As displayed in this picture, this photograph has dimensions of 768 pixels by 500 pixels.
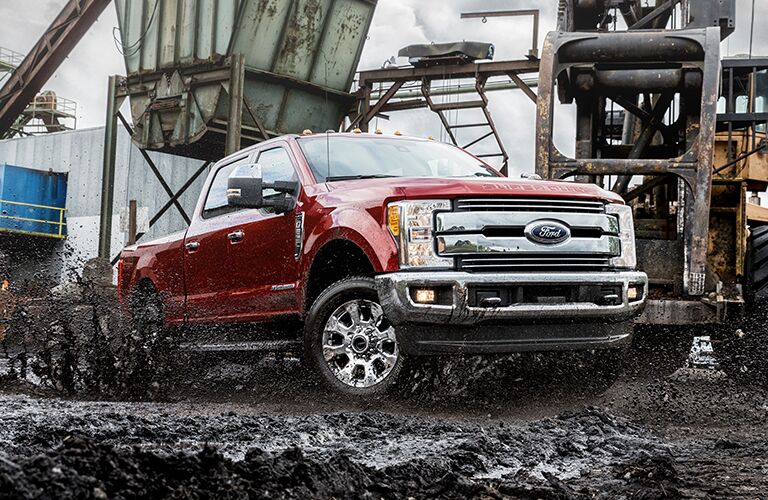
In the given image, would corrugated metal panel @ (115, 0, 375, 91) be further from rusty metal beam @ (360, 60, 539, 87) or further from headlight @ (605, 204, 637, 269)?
headlight @ (605, 204, 637, 269)

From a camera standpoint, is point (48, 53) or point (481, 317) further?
point (48, 53)

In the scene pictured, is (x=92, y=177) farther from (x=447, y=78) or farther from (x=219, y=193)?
(x=219, y=193)

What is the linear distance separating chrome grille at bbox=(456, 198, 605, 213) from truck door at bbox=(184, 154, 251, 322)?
2.28m

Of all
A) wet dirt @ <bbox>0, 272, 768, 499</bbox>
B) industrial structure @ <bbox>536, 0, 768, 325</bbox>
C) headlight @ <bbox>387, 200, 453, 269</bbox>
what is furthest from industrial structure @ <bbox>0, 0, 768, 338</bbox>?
headlight @ <bbox>387, 200, 453, 269</bbox>

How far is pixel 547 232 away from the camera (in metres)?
5.75

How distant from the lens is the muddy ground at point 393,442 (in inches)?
117

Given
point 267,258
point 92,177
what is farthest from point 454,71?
point 92,177

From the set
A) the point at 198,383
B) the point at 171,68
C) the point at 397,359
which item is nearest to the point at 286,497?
the point at 397,359

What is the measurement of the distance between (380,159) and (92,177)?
23.6 meters

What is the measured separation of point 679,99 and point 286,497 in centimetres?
682

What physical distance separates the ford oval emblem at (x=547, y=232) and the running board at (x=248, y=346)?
1.74 meters

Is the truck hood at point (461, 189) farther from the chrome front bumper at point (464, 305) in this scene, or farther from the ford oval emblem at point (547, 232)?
the chrome front bumper at point (464, 305)

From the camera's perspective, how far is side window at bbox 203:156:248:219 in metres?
7.64

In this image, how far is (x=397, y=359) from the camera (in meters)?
5.68
